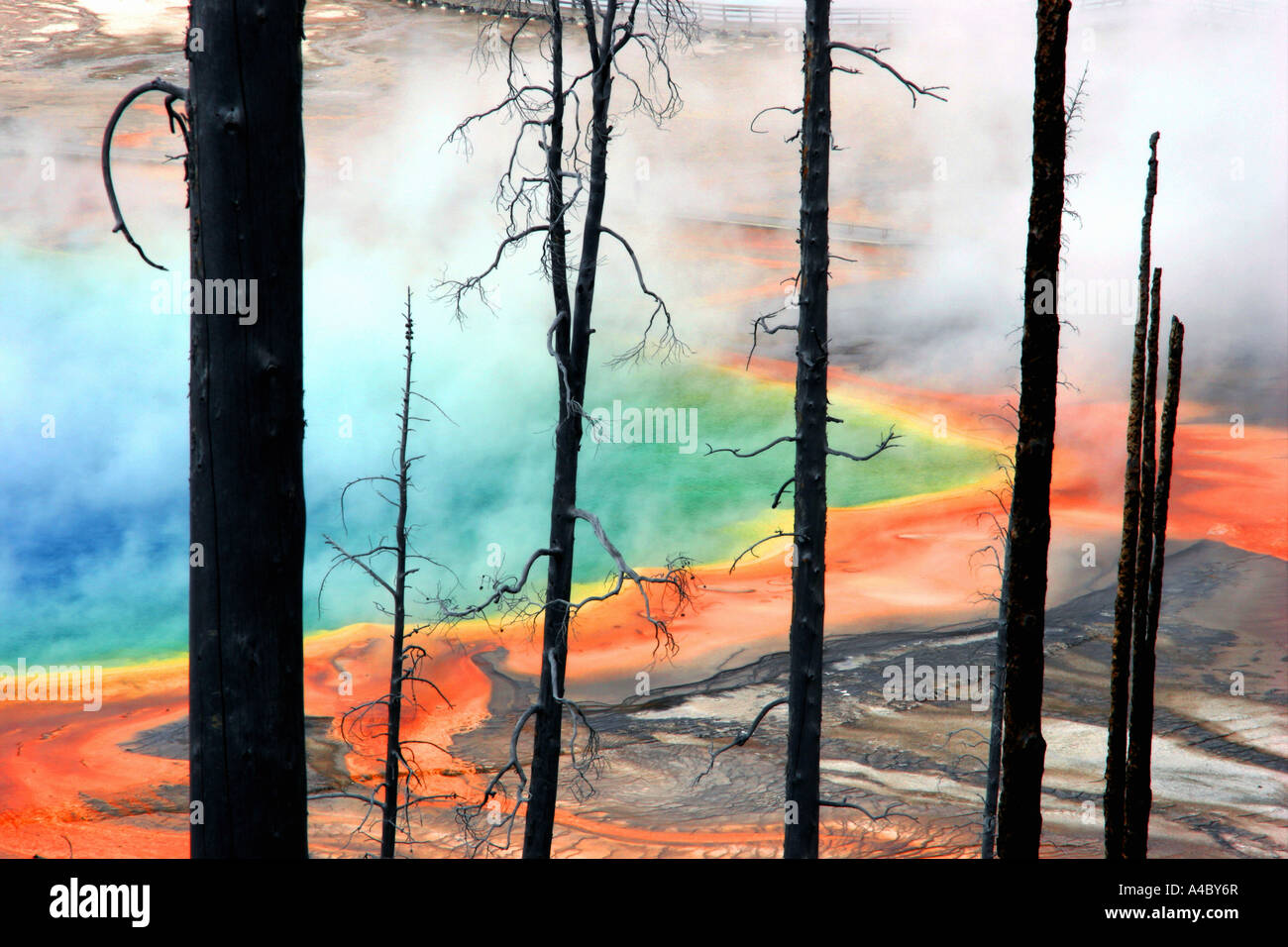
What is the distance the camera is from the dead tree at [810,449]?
28.1ft

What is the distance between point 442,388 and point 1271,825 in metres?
24.9

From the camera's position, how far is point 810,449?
28.8 feet

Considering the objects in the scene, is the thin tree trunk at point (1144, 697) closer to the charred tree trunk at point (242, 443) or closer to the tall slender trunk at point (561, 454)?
the tall slender trunk at point (561, 454)

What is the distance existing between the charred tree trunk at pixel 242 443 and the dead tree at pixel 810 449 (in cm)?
661

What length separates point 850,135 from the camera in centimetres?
4097

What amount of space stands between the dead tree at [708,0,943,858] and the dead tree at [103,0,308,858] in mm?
6610

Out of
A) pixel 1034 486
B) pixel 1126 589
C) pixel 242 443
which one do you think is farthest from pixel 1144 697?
pixel 242 443

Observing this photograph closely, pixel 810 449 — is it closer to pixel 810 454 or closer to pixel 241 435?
pixel 810 454

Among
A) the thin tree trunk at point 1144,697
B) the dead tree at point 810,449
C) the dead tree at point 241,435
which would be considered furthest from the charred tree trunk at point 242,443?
the thin tree trunk at point 1144,697

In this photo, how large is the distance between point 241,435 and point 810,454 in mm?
6912

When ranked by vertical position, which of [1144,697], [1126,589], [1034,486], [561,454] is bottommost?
[1144,697]

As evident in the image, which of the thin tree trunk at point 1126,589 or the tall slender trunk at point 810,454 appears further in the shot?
the thin tree trunk at point 1126,589
